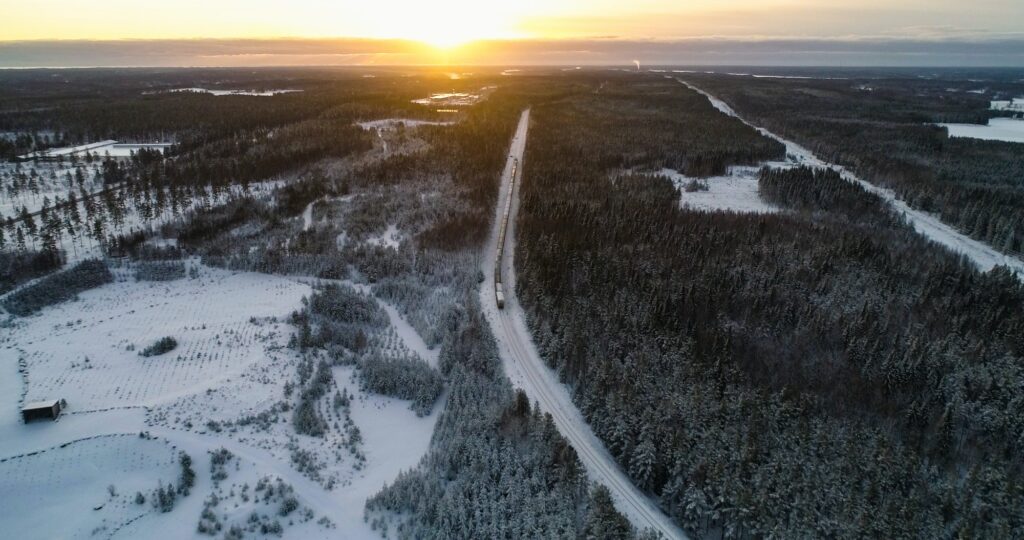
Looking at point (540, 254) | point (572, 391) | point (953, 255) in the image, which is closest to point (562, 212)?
point (540, 254)

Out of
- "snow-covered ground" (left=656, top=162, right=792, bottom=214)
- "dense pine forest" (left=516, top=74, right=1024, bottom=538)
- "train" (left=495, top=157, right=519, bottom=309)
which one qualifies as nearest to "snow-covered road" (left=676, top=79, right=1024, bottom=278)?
"dense pine forest" (left=516, top=74, right=1024, bottom=538)

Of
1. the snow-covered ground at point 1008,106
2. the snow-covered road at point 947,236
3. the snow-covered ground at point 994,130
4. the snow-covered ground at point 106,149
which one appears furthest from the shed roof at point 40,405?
the snow-covered ground at point 1008,106

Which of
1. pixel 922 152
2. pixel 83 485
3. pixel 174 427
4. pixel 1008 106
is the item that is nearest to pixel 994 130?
pixel 922 152

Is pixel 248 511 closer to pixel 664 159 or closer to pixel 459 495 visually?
pixel 459 495

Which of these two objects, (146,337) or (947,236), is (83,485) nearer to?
(146,337)

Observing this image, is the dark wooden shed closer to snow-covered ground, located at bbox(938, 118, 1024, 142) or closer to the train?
the train
